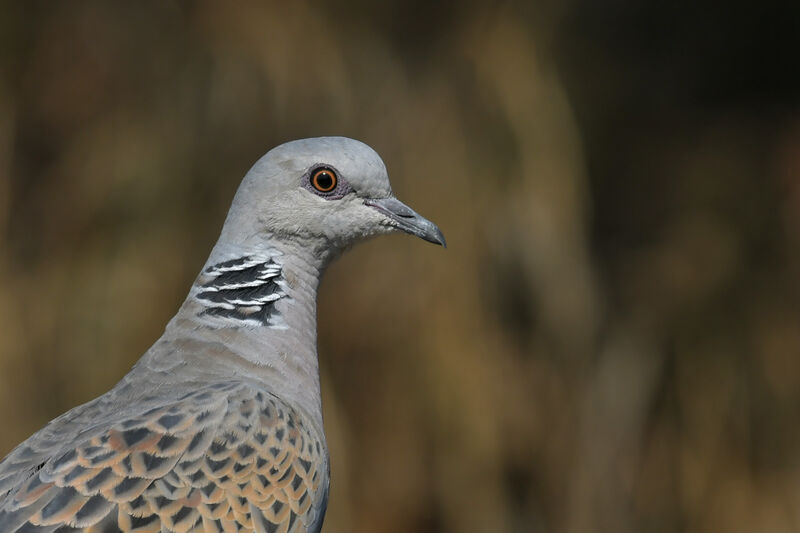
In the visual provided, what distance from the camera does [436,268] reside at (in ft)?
18.0

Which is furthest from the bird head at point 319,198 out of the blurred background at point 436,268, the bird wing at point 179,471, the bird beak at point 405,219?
the blurred background at point 436,268

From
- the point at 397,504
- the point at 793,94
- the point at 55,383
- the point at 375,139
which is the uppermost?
the point at 793,94

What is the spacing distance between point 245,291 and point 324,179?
0.36 metres

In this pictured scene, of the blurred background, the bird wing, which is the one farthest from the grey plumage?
the blurred background

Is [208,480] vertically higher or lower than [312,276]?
lower

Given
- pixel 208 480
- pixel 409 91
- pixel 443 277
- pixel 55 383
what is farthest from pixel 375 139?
pixel 208 480

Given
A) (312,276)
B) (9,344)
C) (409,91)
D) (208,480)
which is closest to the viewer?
(208,480)

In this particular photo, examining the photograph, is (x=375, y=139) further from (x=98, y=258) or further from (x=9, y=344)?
(x=9, y=344)

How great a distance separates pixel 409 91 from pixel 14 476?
374 centimetres

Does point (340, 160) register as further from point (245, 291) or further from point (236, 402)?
point (236, 402)

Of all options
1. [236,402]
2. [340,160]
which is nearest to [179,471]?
[236,402]

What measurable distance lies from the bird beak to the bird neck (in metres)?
0.22

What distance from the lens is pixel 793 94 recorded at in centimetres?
630

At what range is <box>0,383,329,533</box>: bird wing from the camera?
224 cm
